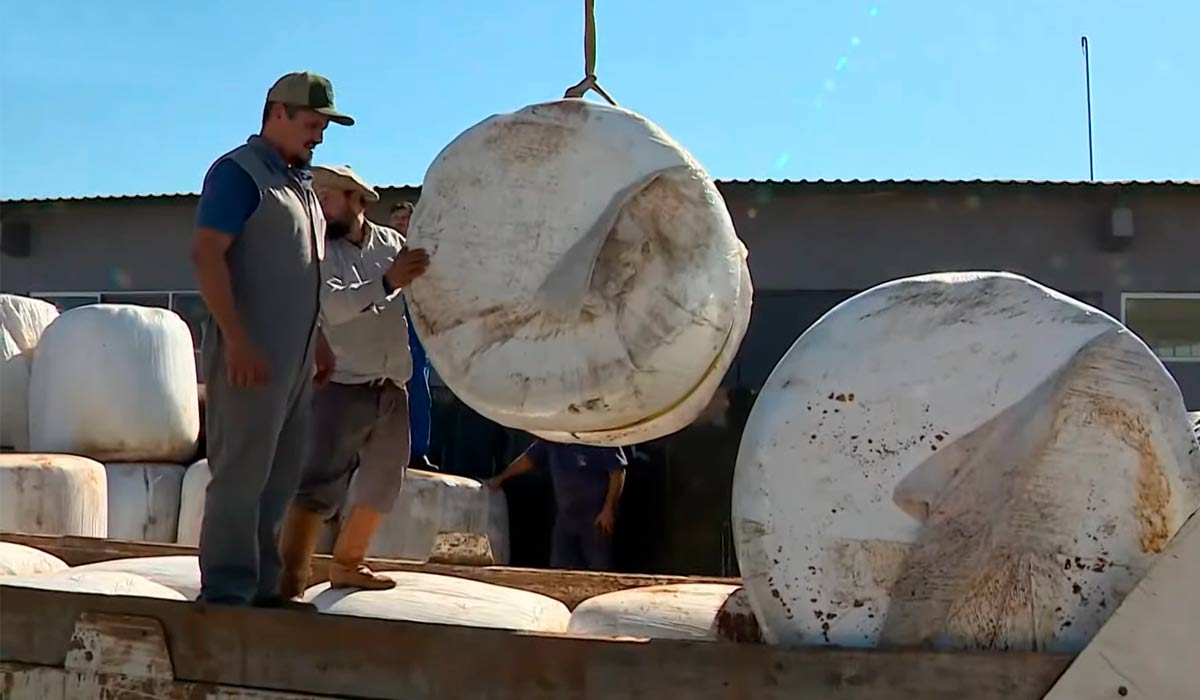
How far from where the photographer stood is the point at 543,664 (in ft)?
7.06

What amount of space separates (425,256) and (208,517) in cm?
73

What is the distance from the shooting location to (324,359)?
10.6ft

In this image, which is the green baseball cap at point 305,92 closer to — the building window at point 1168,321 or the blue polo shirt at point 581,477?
the blue polo shirt at point 581,477

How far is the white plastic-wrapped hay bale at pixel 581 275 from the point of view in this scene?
267 centimetres

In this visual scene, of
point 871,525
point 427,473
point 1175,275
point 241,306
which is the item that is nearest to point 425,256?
point 241,306

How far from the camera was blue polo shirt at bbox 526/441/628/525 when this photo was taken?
18.1 ft

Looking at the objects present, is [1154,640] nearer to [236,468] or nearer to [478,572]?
[236,468]

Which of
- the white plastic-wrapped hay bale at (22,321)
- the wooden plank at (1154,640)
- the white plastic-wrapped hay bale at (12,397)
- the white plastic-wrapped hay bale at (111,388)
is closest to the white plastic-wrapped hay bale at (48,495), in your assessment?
the white plastic-wrapped hay bale at (111,388)

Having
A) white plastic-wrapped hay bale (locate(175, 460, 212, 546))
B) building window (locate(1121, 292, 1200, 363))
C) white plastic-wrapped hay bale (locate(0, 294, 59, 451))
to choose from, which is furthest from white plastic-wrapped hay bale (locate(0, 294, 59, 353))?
building window (locate(1121, 292, 1200, 363))

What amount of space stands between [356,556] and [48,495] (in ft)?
7.49

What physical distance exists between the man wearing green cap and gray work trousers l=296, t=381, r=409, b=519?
33cm

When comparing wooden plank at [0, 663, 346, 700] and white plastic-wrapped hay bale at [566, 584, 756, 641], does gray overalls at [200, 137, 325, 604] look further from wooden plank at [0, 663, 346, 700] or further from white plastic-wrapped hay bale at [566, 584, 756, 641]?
white plastic-wrapped hay bale at [566, 584, 756, 641]

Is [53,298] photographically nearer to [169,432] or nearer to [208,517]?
[169,432]

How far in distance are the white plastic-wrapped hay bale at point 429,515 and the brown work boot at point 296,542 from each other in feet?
7.20
